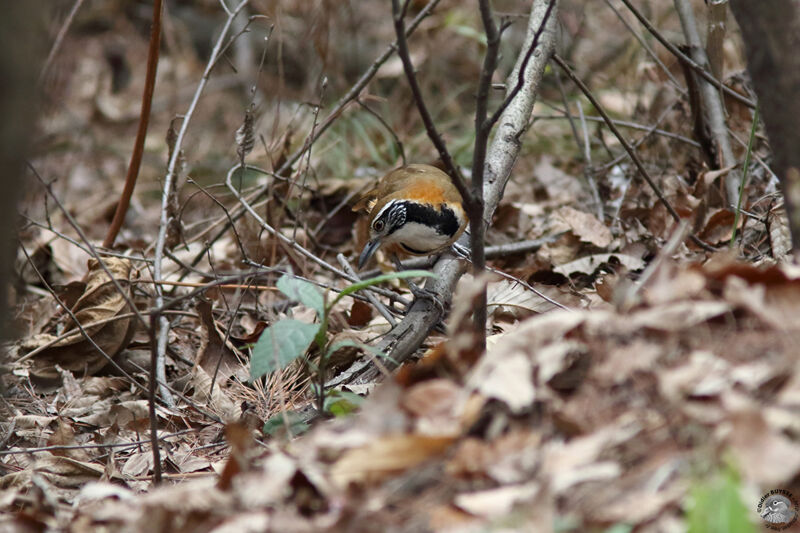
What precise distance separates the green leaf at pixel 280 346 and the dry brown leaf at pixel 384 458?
2.45 feet

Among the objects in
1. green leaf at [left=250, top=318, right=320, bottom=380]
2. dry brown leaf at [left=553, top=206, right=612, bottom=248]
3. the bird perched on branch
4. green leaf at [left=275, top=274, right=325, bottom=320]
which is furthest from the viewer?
dry brown leaf at [left=553, top=206, right=612, bottom=248]

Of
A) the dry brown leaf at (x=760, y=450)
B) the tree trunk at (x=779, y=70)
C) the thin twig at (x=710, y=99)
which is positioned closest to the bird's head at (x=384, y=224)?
the thin twig at (x=710, y=99)

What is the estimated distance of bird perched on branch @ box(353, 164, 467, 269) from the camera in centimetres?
461

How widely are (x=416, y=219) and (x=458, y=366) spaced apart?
2.42m

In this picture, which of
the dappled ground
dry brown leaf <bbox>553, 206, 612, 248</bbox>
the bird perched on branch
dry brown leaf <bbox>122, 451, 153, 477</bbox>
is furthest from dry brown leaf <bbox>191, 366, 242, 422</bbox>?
dry brown leaf <bbox>553, 206, 612, 248</bbox>

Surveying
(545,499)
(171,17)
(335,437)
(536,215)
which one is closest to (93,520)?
(335,437)

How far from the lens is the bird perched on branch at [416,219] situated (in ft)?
15.1

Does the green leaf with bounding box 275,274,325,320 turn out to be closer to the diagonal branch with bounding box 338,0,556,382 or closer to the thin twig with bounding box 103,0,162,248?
the diagonal branch with bounding box 338,0,556,382

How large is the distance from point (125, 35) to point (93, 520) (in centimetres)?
1142

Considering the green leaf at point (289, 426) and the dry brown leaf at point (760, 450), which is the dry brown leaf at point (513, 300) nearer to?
the green leaf at point (289, 426)

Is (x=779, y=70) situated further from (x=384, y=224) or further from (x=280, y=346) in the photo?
(x=384, y=224)

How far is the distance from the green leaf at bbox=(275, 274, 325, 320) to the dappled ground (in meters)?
0.08

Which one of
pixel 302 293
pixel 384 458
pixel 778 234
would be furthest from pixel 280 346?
pixel 778 234

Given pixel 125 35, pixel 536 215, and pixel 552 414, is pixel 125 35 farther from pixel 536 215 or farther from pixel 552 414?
pixel 552 414
